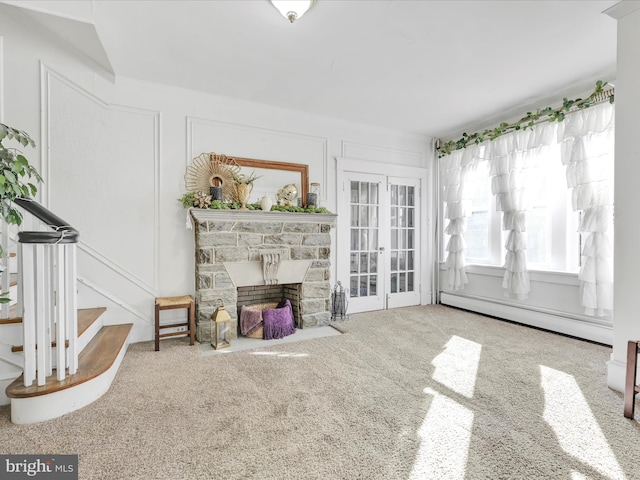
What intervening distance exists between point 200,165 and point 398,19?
8.02 feet

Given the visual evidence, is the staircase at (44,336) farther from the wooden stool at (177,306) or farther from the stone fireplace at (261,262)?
the stone fireplace at (261,262)

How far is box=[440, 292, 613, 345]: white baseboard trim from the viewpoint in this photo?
331 centimetres

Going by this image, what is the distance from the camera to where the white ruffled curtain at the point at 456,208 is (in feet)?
15.3

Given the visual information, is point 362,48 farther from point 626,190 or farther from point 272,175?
point 626,190

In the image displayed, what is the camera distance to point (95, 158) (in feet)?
10.3

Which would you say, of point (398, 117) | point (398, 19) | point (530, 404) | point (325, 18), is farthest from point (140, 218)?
point (530, 404)

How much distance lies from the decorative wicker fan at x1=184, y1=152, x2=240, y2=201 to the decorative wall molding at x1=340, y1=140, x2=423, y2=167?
65.0 inches

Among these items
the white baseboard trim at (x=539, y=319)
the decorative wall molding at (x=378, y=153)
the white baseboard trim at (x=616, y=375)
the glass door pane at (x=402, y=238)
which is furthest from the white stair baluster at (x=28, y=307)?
the white baseboard trim at (x=539, y=319)

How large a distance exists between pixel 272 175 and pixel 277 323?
72.0 inches

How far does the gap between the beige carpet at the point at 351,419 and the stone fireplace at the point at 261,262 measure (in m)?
0.69

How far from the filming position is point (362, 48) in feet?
8.99

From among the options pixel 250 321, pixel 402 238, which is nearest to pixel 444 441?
pixel 250 321

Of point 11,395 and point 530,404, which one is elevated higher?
point 11,395

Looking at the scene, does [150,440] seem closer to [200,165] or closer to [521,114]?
[200,165]
